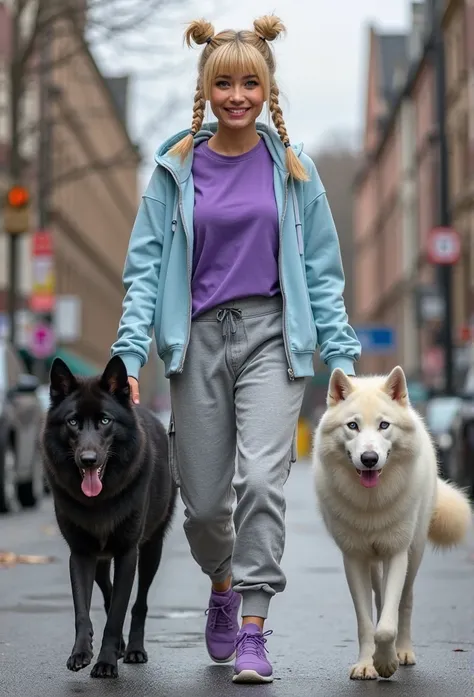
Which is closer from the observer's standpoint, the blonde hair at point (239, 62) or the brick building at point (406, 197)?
the blonde hair at point (239, 62)

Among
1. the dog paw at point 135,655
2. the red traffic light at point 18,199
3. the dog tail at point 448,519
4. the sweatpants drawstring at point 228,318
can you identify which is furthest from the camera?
the red traffic light at point 18,199

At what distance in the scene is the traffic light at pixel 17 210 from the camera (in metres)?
24.7

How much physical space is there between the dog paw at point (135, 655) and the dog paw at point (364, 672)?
920 mm

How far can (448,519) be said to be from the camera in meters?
6.70

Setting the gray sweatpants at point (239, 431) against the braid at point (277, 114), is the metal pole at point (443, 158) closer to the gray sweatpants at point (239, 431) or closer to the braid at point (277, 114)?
the braid at point (277, 114)

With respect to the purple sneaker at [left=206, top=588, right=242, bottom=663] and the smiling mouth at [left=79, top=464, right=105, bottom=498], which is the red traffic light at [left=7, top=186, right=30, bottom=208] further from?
the smiling mouth at [left=79, top=464, right=105, bottom=498]

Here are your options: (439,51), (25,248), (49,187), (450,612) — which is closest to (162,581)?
(450,612)

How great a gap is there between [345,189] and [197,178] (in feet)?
339

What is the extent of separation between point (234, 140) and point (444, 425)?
60.8 ft

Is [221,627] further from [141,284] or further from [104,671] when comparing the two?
[141,284]

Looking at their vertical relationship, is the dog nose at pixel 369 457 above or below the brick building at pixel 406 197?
below

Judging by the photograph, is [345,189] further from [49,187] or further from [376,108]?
[49,187]

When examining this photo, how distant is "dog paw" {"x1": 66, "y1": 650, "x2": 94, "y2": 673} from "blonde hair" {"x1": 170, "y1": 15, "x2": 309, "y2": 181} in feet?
6.19

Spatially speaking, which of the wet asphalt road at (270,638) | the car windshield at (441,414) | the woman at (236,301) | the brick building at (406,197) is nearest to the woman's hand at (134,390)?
the woman at (236,301)
